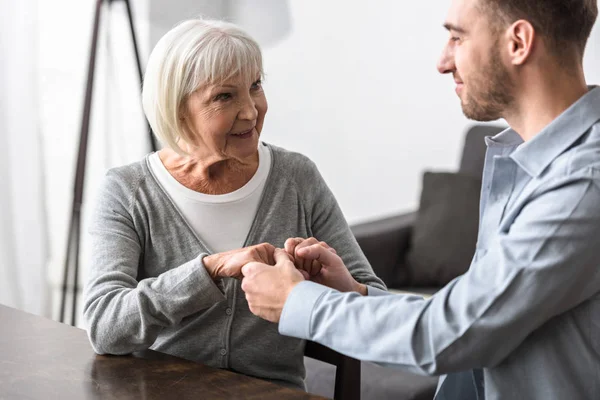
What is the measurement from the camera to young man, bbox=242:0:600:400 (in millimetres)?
1244

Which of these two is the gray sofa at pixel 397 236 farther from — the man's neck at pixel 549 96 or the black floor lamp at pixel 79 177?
the man's neck at pixel 549 96

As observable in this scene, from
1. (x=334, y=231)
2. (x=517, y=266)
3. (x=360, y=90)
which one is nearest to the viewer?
(x=517, y=266)

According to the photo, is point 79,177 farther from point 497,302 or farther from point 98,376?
point 497,302

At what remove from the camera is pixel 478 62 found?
141 cm

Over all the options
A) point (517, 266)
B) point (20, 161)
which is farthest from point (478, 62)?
point (20, 161)

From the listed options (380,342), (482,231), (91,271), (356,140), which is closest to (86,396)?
(91,271)

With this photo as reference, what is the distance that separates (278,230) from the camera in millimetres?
1887

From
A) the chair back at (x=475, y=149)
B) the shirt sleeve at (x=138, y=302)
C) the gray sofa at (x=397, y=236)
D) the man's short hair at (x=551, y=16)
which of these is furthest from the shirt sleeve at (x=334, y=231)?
the chair back at (x=475, y=149)

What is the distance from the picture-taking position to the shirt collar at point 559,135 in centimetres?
135

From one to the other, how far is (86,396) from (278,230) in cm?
62

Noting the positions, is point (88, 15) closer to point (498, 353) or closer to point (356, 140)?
point (356, 140)

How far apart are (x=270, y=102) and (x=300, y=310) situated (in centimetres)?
324

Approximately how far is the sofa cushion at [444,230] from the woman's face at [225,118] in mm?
1647

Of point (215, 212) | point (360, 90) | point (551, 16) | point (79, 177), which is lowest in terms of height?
point (79, 177)
